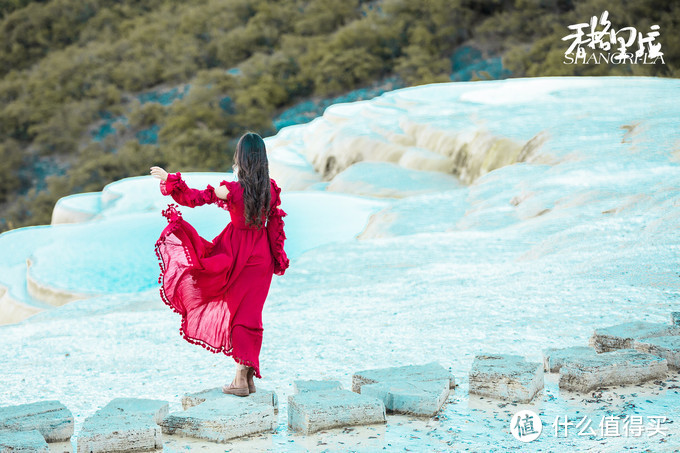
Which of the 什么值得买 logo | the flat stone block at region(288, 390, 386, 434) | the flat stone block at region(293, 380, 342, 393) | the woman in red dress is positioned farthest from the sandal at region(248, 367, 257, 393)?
the 什么值得买 logo

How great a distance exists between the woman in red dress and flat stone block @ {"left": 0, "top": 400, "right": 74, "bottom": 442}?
0.48 meters

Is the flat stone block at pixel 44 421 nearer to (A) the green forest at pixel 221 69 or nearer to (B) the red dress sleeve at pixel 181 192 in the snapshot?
(B) the red dress sleeve at pixel 181 192

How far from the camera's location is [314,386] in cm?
227

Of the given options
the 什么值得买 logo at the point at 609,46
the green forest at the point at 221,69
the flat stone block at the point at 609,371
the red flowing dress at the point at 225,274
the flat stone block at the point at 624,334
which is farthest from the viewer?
the green forest at the point at 221,69

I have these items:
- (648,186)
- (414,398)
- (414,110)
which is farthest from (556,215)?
(414,110)

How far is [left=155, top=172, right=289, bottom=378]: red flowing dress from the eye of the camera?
2.33 metres

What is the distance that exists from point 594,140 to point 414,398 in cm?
495

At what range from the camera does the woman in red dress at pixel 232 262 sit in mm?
2293

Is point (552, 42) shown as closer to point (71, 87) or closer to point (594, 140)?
point (594, 140)

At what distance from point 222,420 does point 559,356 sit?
1.16 meters

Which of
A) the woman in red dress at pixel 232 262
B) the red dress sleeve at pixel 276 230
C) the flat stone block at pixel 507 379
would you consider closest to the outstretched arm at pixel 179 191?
the woman in red dress at pixel 232 262

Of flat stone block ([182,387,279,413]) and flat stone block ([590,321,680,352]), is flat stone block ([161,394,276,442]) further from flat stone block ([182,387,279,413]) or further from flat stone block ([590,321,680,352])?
flat stone block ([590,321,680,352])

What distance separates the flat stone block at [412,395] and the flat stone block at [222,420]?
0.35 meters

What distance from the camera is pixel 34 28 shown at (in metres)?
27.5
